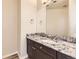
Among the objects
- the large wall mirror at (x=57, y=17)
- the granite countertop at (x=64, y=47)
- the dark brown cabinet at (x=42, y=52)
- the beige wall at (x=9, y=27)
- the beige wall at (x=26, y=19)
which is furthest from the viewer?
the beige wall at (x=9, y=27)

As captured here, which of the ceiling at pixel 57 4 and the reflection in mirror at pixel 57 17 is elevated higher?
the ceiling at pixel 57 4

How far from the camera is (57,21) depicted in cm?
388

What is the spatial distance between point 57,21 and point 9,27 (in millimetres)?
2266

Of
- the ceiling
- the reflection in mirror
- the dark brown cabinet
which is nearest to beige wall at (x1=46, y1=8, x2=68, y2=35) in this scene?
the reflection in mirror

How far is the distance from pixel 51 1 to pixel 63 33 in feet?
4.41

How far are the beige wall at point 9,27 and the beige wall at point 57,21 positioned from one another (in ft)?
5.60

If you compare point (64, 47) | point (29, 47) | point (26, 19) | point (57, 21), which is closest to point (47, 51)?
point (64, 47)

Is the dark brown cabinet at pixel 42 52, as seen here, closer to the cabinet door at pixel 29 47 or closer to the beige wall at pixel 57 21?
the cabinet door at pixel 29 47

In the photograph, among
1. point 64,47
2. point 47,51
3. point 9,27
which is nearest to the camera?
point 64,47

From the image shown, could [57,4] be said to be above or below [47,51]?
above

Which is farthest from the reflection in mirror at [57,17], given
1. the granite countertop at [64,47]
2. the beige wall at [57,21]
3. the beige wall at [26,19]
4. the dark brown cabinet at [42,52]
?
the beige wall at [26,19]

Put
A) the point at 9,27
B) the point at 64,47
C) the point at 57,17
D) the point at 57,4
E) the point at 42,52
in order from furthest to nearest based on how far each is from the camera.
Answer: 1. the point at 9,27
2. the point at 57,4
3. the point at 57,17
4. the point at 42,52
5. the point at 64,47

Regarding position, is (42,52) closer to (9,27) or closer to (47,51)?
(47,51)

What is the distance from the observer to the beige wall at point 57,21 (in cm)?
358
